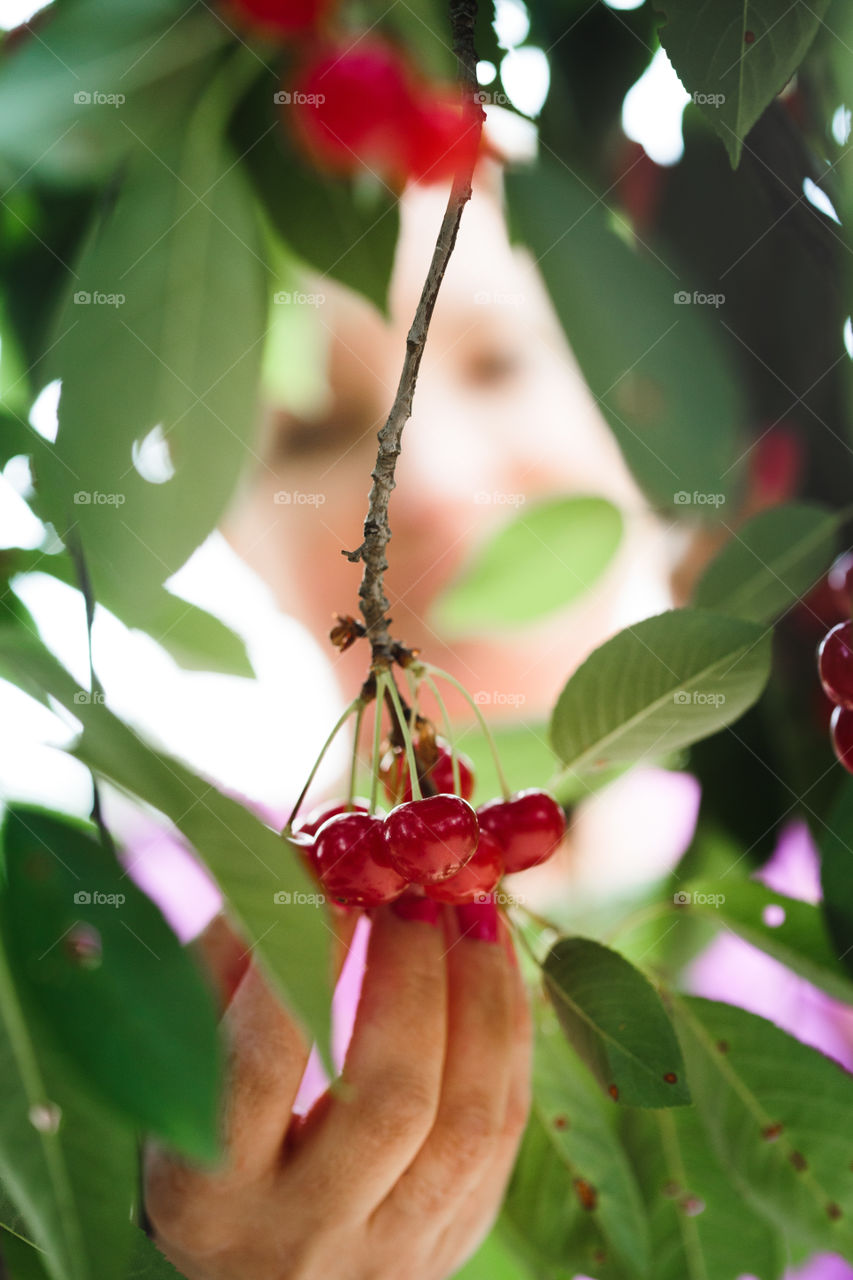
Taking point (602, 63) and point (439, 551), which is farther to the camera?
point (439, 551)

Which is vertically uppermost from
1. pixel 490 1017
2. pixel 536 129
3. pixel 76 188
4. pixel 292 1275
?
pixel 536 129

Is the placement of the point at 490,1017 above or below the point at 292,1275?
above

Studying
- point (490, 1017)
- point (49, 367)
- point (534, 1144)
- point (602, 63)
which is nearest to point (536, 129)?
point (602, 63)

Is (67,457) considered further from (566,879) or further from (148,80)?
(566,879)

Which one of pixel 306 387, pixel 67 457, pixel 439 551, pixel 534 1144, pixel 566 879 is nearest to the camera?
pixel 67 457

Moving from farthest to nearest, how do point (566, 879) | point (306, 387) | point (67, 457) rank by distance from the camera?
point (566, 879) < point (306, 387) < point (67, 457)
